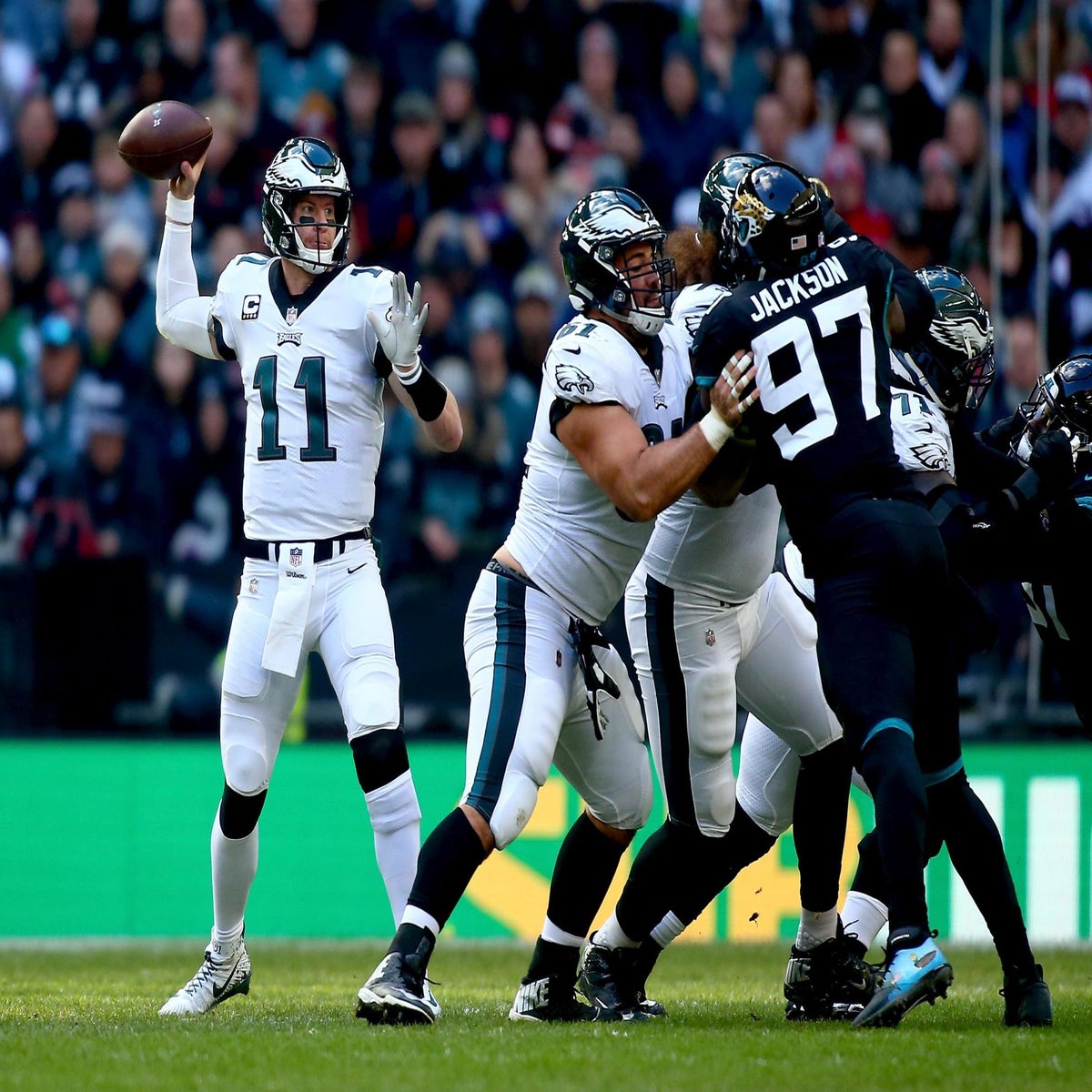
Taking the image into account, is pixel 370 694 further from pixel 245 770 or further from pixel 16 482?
pixel 16 482

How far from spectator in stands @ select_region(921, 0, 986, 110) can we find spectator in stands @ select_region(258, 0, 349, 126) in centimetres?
385

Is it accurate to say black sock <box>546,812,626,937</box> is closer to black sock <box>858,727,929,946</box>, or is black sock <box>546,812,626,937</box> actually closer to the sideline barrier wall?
black sock <box>858,727,929,946</box>

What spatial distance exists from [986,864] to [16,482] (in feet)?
23.0

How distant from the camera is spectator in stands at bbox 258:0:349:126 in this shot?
11.5 m

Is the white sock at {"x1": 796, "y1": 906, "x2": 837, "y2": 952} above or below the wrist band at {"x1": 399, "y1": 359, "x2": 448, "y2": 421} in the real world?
below

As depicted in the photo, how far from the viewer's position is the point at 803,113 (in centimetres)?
1152

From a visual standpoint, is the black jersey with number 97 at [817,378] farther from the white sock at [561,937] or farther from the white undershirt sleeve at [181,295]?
the white undershirt sleeve at [181,295]

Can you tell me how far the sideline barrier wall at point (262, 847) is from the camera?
895cm

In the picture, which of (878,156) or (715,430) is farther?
(878,156)

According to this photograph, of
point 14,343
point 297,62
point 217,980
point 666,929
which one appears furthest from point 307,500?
point 297,62

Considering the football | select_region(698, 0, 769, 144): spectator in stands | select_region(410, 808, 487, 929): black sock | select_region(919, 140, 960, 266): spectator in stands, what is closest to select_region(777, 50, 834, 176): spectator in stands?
select_region(698, 0, 769, 144): spectator in stands

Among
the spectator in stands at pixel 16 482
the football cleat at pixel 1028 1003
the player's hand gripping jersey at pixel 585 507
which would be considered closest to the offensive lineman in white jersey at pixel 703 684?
the player's hand gripping jersey at pixel 585 507

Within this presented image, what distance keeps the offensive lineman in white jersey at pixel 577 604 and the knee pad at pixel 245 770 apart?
82 cm

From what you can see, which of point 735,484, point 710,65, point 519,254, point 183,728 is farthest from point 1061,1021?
point 710,65
